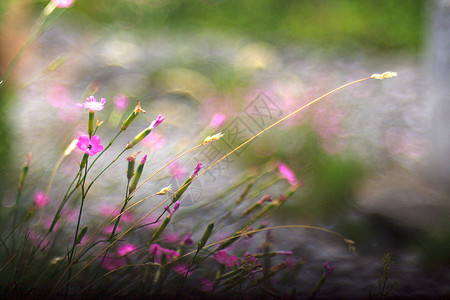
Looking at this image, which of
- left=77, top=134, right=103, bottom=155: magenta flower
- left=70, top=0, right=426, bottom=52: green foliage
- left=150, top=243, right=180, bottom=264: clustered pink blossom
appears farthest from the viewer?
left=70, top=0, right=426, bottom=52: green foliage

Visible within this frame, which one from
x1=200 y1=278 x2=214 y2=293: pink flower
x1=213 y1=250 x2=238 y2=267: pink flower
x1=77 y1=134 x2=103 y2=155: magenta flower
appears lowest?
x1=200 y1=278 x2=214 y2=293: pink flower

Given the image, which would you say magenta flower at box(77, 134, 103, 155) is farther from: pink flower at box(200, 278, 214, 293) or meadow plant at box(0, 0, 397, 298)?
pink flower at box(200, 278, 214, 293)

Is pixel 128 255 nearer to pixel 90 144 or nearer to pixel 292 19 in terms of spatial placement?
pixel 90 144

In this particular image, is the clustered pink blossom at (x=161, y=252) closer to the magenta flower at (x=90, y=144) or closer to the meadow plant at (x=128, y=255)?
the meadow plant at (x=128, y=255)

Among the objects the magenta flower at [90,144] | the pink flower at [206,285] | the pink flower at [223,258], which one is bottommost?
the pink flower at [206,285]

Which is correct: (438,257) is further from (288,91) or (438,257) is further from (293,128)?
(288,91)

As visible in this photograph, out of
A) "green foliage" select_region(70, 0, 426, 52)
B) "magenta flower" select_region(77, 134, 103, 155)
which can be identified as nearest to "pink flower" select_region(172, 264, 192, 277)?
"magenta flower" select_region(77, 134, 103, 155)

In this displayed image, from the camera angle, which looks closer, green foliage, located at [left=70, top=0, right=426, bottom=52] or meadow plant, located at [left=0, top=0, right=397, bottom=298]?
meadow plant, located at [left=0, top=0, right=397, bottom=298]

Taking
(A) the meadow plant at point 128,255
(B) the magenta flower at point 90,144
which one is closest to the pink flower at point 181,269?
(A) the meadow plant at point 128,255

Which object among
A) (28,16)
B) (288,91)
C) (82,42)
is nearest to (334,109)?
(288,91)

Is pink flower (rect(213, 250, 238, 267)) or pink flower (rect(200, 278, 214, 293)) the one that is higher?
pink flower (rect(213, 250, 238, 267))

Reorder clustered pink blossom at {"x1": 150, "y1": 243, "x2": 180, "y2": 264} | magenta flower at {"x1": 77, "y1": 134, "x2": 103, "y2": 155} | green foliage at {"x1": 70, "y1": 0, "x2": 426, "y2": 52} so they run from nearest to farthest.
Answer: magenta flower at {"x1": 77, "y1": 134, "x2": 103, "y2": 155}
clustered pink blossom at {"x1": 150, "y1": 243, "x2": 180, "y2": 264}
green foliage at {"x1": 70, "y1": 0, "x2": 426, "y2": 52}
